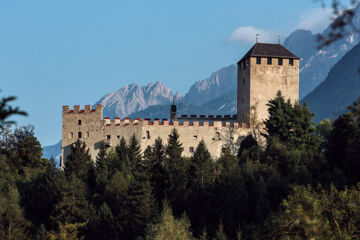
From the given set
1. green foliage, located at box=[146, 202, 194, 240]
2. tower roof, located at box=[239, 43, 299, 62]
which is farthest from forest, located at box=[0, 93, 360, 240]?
tower roof, located at box=[239, 43, 299, 62]

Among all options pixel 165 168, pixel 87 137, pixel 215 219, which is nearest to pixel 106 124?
pixel 87 137

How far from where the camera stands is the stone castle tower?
70312 mm

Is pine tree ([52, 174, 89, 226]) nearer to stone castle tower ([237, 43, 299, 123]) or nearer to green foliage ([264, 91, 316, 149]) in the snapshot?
green foliage ([264, 91, 316, 149])

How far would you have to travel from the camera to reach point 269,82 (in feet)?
232

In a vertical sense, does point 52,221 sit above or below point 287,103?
below

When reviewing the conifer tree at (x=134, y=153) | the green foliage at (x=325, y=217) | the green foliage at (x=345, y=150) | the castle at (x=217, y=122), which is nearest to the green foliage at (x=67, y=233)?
the conifer tree at (x=134, y=153)

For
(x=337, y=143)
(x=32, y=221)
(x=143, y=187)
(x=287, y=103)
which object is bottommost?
(x=32, y=221)

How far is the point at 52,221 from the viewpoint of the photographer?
5897 cm

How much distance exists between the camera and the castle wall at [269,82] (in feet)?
231

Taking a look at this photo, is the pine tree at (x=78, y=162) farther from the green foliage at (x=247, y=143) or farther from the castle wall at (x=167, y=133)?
the green foliage at (x=247, y=143)

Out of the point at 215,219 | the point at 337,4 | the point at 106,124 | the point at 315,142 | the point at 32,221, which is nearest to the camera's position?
the point at 337,4

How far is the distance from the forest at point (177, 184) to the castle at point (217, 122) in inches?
56.9

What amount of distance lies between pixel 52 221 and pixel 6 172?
1677cm

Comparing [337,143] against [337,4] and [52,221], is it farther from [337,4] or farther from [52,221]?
[337,4]
